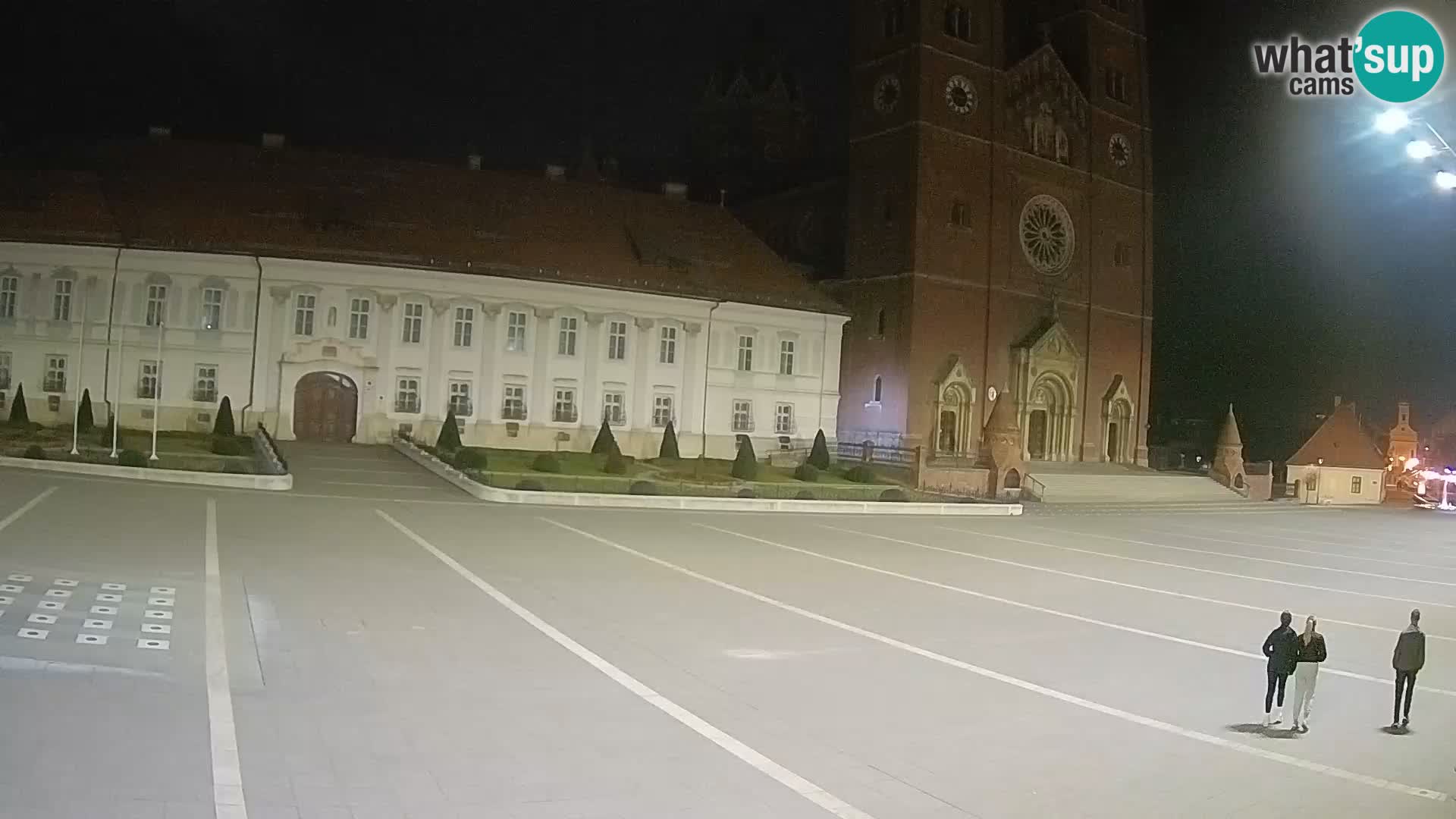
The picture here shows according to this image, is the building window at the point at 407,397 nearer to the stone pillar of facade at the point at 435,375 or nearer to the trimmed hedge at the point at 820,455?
the stone pillar of facade at the point at 435,375

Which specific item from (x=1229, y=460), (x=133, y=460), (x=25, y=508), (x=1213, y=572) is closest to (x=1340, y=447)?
(x=1229, y=460)

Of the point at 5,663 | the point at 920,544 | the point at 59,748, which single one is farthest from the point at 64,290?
the point at 59,748

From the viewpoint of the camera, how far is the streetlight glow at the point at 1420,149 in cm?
1360

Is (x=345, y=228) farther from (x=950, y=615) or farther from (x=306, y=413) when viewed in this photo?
(x=950, y=615)

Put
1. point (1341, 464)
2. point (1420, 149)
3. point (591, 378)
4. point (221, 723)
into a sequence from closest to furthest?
1. point (221, 723)
2. point (1420, 149)
3. point (591, 378)
4. point (1341, 464)

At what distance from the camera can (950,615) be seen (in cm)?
1617

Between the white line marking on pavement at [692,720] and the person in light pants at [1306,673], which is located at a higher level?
the person in light pants at [1306,673]

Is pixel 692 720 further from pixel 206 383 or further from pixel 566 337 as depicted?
pixel 566 337

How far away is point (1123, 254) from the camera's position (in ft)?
200

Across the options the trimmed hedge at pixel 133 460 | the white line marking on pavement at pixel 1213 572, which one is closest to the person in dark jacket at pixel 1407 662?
the white line marking on pavement at pixel 1213 572

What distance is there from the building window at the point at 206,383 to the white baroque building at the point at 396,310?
0.22 feet

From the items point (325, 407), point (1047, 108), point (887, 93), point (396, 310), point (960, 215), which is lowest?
point (325, 407)

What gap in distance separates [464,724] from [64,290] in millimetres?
41544

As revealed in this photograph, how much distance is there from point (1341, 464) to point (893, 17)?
134ft
